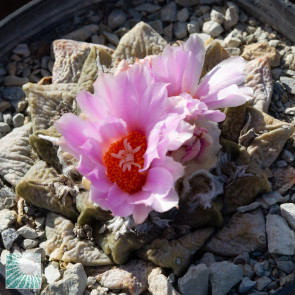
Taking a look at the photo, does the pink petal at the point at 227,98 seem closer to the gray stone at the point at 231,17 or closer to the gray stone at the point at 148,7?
the gray stone at the point at 231,17

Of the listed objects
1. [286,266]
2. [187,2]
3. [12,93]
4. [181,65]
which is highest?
[181,65]

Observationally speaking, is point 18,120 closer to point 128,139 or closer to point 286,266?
point 128,139

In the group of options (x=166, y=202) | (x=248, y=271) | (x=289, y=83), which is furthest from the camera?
(x=289, y=83)

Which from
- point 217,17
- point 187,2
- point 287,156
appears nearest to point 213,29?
point 217,17

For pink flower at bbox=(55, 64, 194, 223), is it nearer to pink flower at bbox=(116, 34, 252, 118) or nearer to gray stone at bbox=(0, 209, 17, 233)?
pink flower at bbox=(116, 34, 252, 118)

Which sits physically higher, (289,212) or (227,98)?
(227,98)

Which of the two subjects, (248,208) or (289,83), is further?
(289,83)

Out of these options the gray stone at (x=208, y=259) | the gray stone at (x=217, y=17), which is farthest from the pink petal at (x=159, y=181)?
the gray stone at (x=217, y=17)
